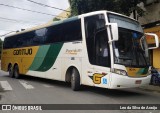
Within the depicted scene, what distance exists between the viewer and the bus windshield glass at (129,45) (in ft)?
39.0

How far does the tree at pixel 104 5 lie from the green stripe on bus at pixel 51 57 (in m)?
4.25

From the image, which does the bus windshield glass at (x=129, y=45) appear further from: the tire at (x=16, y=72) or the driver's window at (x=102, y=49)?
the tire at (x=16, y=72)

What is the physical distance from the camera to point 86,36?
43.4 feet

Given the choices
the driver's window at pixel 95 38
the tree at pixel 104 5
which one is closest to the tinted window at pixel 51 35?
the driver's window at pixel 95 38

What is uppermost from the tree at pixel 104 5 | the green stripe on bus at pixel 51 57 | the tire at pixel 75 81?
the tree at pixel 104 5

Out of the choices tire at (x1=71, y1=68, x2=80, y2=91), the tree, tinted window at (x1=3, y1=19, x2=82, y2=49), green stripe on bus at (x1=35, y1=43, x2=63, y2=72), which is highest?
the tree

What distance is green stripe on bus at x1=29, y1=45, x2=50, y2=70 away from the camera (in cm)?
1690

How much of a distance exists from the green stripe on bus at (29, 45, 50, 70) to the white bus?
0.05 m

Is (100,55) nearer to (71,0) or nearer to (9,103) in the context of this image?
(9,103)

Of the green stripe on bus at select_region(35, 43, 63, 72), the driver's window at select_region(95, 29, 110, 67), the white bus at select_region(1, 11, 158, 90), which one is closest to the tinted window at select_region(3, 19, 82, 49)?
the white bus at select_region(1, 11, 158, 90)

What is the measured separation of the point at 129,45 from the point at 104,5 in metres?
7.11

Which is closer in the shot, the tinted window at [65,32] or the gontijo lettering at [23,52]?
the tinted window at [65,32]

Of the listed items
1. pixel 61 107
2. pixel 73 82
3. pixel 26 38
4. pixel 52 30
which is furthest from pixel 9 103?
pixel 26 38

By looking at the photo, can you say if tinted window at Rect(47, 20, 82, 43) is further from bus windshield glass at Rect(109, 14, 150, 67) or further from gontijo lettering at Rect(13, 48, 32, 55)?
gontijo lettering at Rect(13, 48, 32, 55)
